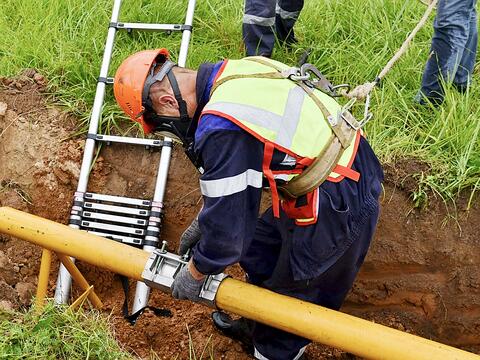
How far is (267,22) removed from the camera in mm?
3850

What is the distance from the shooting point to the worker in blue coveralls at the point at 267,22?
3838 mm

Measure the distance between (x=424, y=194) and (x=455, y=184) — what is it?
0.55 feet

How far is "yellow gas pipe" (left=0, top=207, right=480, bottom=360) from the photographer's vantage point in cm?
210

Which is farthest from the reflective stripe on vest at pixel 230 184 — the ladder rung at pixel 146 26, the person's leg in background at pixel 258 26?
the ladder rung at pixel 146 26

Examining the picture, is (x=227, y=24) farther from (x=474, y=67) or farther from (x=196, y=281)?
(x=196, y=281)

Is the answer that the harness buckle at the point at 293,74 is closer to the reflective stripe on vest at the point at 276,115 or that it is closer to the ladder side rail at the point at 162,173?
the reflective stripe on vest at the point at 276,115

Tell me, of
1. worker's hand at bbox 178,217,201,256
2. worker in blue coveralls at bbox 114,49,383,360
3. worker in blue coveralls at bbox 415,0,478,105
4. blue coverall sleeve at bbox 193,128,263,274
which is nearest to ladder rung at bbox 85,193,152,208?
worker's hand at bbox 178,217,201,256

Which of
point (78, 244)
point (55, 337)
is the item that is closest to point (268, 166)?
point (78, 244)

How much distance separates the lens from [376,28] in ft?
13.5

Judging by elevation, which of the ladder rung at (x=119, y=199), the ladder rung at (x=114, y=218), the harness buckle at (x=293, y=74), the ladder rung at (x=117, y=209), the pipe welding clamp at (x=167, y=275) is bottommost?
the ladder rung at (x=114, y=218)

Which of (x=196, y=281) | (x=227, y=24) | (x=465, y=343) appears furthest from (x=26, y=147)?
(x=465, y=343)

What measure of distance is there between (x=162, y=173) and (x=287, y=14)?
1.37 m

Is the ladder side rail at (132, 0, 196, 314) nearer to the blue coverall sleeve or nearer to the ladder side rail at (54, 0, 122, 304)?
the ladder side rail at (54, 0, 122, 304)

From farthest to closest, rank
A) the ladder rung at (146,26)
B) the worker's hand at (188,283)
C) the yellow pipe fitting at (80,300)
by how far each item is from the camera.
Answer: the ladder rung at (146,26), the yellow pipe fitting at (80,300), the worker's hand at (188,283)
